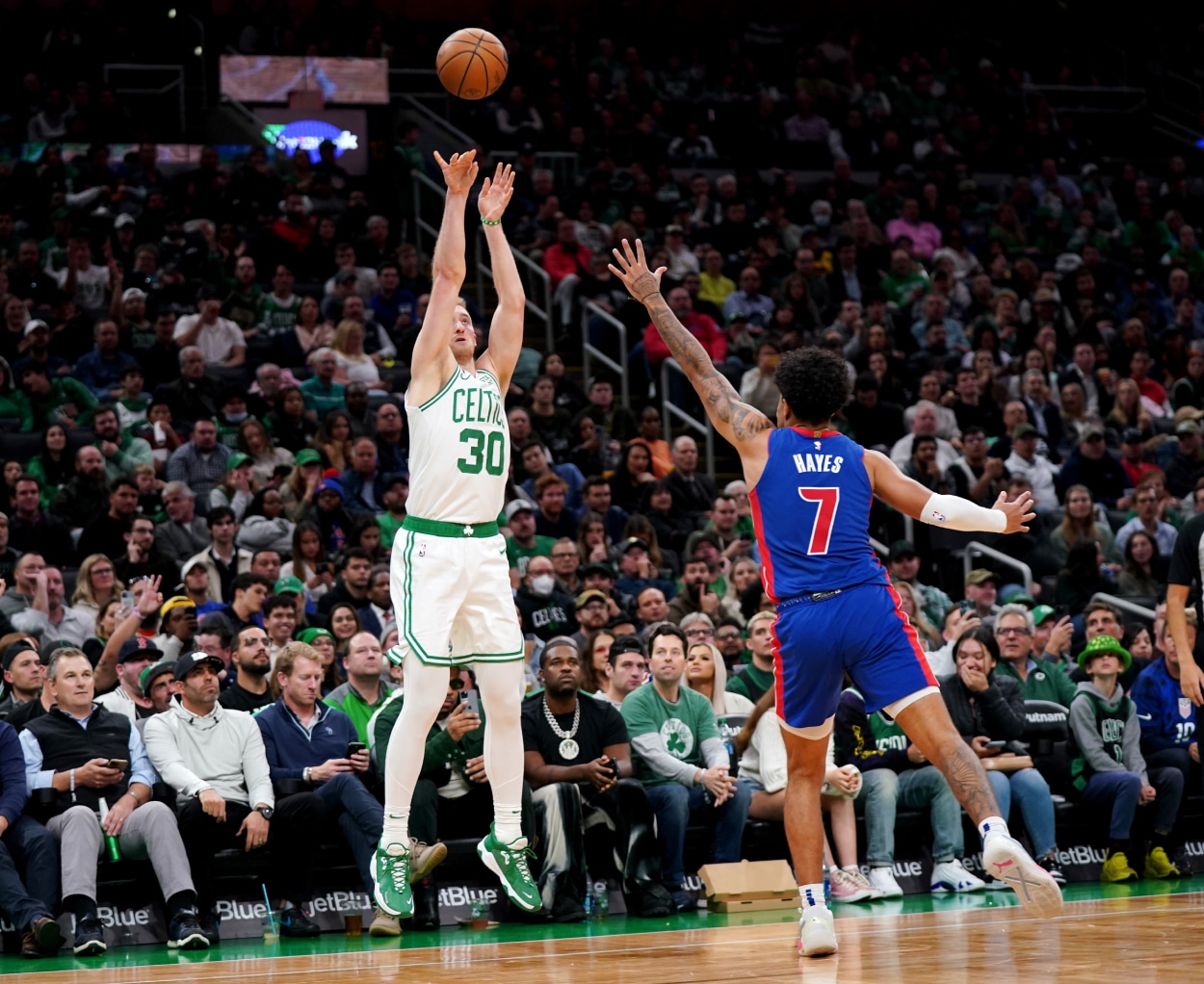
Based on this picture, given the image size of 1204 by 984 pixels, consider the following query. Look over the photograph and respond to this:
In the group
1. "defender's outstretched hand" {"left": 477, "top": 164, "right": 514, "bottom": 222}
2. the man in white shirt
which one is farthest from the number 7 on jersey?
the man in white shirt

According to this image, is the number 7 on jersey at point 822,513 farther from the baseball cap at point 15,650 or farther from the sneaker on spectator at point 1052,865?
the baseball cap at point 15,650

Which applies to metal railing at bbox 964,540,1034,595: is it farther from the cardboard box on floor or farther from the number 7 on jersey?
the number 7 on jersey

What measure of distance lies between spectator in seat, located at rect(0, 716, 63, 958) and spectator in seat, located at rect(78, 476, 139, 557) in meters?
4.01

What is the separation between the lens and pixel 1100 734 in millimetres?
11891

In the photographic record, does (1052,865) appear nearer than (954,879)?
No

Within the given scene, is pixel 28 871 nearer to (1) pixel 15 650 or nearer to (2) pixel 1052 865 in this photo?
(1) pixel 15 650

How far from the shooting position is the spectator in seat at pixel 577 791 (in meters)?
9.85

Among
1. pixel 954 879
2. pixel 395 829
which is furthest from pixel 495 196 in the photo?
pixel 954 879

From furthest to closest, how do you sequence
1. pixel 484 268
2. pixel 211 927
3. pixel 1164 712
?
pixel 484 268 → pixel 1164 712 → pixel 211 927

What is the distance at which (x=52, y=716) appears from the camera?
969 cm

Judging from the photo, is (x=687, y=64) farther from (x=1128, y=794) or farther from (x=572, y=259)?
(x=1128, y=794)

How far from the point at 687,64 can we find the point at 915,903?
17218mm

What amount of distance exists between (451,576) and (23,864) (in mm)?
3537

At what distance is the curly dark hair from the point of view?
7.07m
